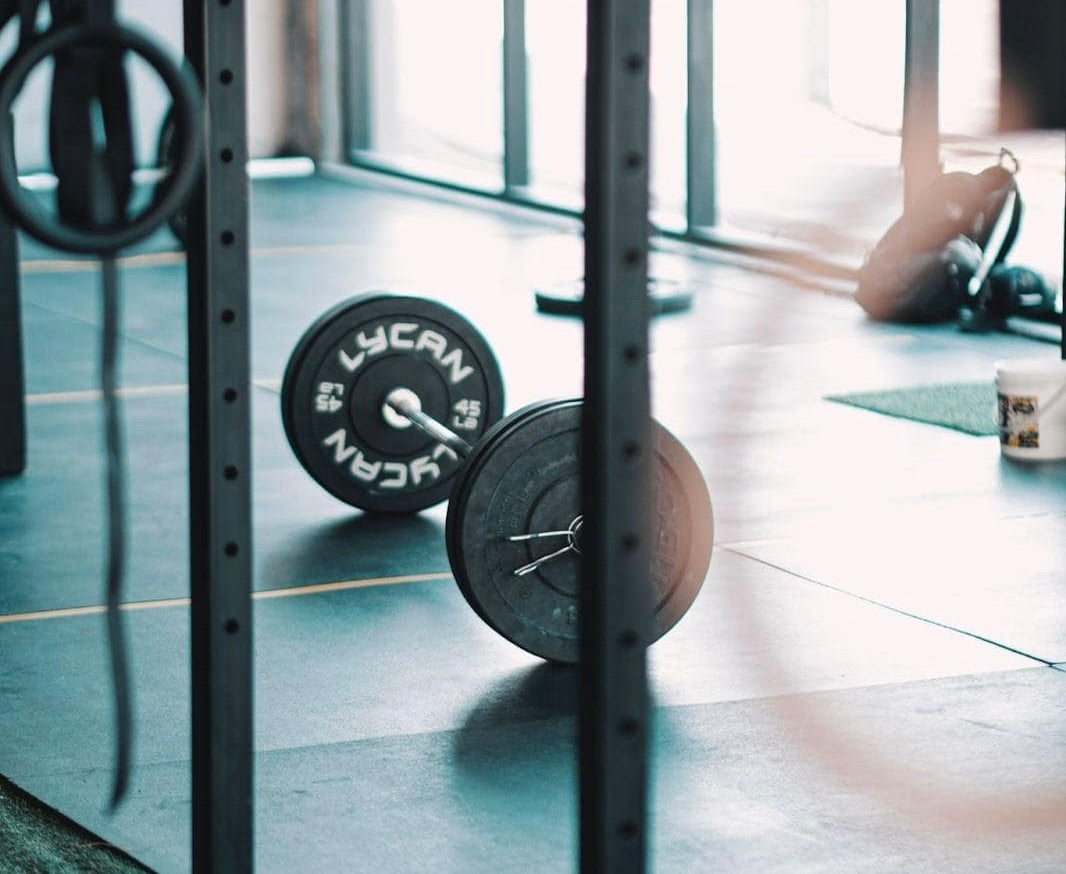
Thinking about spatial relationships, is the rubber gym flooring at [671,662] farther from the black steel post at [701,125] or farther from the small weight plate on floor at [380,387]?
the black steel post at [701,125]

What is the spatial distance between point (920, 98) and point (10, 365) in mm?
3567

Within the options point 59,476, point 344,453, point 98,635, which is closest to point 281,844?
point 98,635

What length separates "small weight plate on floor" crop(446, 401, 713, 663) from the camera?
304cm

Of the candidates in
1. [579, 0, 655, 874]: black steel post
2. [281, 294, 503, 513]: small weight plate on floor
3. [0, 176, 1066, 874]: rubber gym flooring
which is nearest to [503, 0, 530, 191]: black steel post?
[0, 176, 1066, 874]: rubber gym flooring

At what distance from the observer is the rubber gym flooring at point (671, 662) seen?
2578 mm

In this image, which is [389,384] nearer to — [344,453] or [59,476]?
[344,453]

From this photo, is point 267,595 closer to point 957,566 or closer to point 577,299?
point 957,566

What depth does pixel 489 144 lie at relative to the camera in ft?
34.7

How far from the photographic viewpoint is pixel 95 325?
6.65m

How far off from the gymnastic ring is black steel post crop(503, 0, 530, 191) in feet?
25.9

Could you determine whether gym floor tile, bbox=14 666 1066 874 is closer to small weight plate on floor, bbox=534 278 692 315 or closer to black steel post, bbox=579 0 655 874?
black steel post, bbox=579 0 655 874

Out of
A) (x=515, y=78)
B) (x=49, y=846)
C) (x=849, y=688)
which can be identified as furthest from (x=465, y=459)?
(x=515, y=78)

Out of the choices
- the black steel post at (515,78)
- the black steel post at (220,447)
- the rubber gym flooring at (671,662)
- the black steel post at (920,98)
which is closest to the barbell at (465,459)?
the rubber gym flooring at (671,662)

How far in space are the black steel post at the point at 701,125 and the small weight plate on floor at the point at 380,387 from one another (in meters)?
4.05
